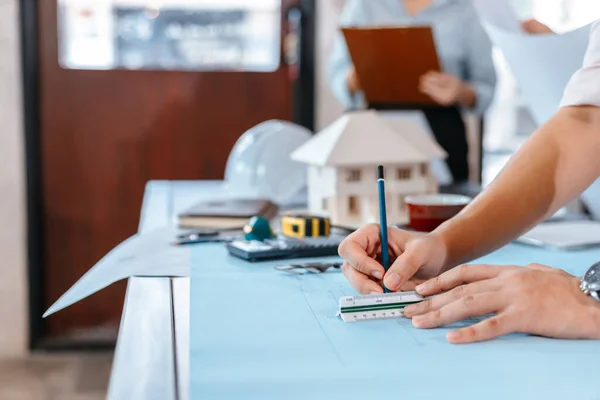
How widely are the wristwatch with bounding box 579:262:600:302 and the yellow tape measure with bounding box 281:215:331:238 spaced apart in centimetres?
53

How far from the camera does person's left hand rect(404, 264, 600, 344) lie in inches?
28.5

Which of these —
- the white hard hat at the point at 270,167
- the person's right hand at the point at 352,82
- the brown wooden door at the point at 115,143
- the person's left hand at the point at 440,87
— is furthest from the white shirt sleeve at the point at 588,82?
the brown wooden door at the point at 115,143

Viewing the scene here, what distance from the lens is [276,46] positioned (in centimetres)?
322

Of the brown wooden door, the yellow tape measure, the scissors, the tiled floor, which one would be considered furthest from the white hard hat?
the brown wooden door

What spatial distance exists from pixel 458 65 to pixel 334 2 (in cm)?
76

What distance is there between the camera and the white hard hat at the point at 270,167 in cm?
170

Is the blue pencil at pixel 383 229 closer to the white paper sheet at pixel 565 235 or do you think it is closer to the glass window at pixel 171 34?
the white paper sheet at pixel 565 235

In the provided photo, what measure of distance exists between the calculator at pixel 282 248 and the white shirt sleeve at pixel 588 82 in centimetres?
41

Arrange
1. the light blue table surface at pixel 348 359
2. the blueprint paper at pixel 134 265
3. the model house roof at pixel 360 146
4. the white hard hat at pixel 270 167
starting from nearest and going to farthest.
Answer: the light blue table surface at pixel 348 359 → the blueprint paper at pixel 134 265 → the model house roof at pixel 360 146 → the white hard hat at pixel 270 167

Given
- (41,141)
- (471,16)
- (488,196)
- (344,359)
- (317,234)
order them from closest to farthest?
(344,359), (488,196), (317,234), (471,16), (41,141)

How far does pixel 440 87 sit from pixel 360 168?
82 centimetres

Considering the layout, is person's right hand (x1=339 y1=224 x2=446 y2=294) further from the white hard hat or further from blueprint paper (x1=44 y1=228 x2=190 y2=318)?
the white hard hat

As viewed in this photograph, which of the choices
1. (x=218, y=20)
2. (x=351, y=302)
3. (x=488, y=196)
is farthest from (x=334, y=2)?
(x=351, y=302)

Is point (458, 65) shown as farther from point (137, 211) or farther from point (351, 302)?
point (351, 302)
